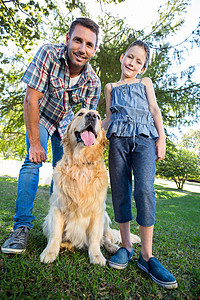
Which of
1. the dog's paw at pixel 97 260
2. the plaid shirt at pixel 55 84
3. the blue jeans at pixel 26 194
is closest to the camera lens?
the dog's paw at pixel 97 260

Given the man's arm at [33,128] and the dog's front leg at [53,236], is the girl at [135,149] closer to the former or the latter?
the dog's front leg at [53,236]

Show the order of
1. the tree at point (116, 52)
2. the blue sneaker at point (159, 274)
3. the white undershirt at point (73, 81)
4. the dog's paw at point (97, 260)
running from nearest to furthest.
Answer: the blue sneaker at point (159, 274)
the dog's paw at point (97, 260)
the white undershirt at point (73, 81)
the tree at point (116, 52)

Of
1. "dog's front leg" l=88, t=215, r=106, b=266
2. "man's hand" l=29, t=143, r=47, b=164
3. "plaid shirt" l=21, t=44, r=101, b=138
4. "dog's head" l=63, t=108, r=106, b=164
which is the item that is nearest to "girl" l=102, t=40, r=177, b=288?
"dog's front leg" l=88, t=215, r=106, b=266

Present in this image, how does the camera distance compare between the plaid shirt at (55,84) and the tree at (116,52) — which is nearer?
the plaid shirt at (55,84)

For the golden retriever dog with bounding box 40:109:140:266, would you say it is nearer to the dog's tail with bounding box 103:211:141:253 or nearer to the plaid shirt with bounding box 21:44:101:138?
the dog's tail with bounding box 103:211:141:253

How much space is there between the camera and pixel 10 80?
7.35m

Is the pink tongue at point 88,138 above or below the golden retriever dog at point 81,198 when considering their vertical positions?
above

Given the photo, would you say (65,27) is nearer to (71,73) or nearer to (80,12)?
(80,12)

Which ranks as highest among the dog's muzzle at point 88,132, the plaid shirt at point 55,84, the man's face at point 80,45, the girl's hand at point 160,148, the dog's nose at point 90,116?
the man's face at point 80,45

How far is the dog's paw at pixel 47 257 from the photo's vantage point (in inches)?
67.9

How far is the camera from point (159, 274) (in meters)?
1.61

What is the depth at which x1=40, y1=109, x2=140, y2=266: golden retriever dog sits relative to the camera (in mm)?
2006

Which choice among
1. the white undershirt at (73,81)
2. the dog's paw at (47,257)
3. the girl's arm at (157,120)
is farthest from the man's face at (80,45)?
the dog's paw at (47,257)

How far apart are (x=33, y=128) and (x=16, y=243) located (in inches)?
47.7
